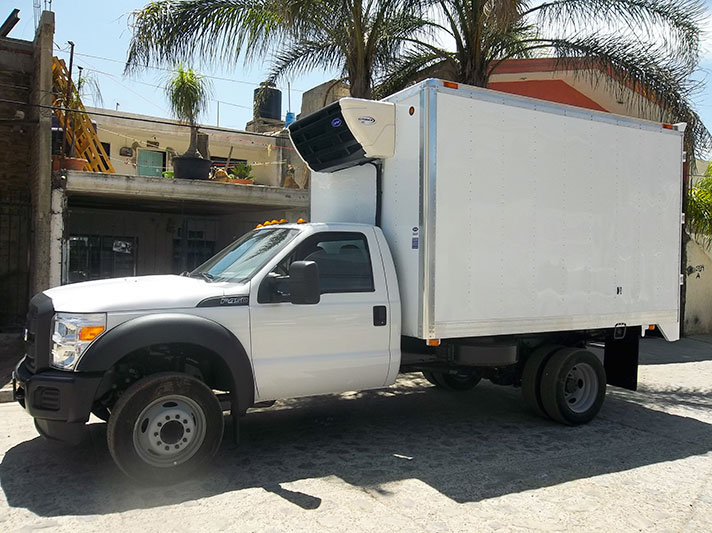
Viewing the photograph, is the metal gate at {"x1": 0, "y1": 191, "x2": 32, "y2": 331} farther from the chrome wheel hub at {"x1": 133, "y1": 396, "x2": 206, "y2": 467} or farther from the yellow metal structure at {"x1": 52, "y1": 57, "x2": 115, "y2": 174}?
the chrome wheel hub at {"x1": 133, "y1": 396, "x2": 206, "y2": 467}

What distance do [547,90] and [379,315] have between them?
11149 millimetres

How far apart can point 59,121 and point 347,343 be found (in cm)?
932

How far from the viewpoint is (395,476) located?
5141mm

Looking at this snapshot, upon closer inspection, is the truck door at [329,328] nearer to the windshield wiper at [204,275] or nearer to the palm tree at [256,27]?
the windshield wiper at [204,275]

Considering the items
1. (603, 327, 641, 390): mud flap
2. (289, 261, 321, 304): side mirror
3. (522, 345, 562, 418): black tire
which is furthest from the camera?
(603, 327, 641, 390): mud flap

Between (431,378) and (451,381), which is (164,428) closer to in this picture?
(431,378)

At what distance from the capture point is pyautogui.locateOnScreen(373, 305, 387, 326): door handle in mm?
5723

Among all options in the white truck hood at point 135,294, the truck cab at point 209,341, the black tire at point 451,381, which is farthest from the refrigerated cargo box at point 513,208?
the black tire at point 451,381

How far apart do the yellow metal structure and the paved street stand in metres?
6.43

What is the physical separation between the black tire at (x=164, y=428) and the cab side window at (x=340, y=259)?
1.40 metres

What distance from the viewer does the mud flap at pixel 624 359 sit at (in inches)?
292

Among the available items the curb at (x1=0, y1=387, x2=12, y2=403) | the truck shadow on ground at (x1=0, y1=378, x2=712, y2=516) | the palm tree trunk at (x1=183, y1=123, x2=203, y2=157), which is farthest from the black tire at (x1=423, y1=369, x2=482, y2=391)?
the palm tree trunk at (x1=183, y1=123, x2=203, y2=157)

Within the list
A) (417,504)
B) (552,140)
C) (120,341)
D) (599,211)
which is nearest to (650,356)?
(599,211)

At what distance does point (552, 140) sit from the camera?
6.51 meters
